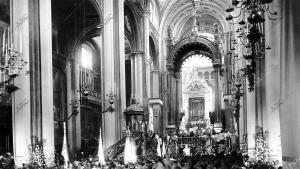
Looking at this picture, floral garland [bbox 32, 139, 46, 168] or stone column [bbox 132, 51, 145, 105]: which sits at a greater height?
stone column [bbox 132, 51, 145, 105]

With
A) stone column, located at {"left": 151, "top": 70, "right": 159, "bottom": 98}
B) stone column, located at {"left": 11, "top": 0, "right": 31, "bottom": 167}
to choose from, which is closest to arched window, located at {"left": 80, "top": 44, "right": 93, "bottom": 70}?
stone column, located at {"left": 151, "top": 70, "right": 159, "bottom": 98}

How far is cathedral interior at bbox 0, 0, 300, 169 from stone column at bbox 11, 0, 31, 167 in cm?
3

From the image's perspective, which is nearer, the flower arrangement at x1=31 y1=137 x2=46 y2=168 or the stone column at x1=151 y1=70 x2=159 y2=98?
the flower arrangement at x1=31 y1=137 x2=46 y2=168

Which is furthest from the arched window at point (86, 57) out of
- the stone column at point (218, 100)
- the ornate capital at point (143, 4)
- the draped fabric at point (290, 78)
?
the draped fabric at point (290, 78)

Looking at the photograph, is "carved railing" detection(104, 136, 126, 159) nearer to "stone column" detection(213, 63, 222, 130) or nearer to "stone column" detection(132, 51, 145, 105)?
"stone column" detection(132, 51, 145, 105)

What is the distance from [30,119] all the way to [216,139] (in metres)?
18.0

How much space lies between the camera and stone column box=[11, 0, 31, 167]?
14.0 m

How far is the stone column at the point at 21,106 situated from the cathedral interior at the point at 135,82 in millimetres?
33

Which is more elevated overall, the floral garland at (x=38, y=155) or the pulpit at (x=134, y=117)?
the pulpit at (x=134, y=117)

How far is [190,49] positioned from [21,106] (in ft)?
101

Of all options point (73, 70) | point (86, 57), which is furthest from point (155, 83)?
point (73, 70)

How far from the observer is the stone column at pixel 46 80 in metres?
14.9

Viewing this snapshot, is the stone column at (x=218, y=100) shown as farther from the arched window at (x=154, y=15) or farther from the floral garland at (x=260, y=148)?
the floral garland at (x=260, y=148)

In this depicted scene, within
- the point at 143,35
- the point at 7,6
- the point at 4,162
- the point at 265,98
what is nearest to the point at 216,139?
the point at 143,35
